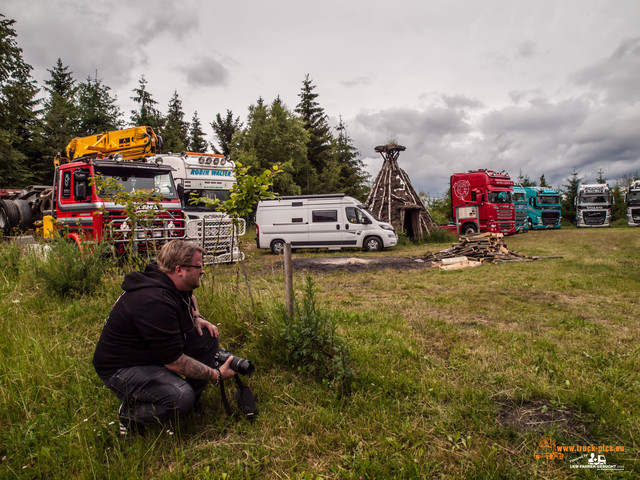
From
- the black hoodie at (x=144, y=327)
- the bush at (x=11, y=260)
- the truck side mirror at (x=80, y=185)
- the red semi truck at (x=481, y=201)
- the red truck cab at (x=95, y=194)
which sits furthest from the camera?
the red semi truck at (x=481, y=201)

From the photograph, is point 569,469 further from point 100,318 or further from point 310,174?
point 310,174

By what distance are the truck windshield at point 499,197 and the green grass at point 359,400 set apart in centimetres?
1538

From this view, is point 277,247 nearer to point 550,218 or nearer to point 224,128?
point 550,218

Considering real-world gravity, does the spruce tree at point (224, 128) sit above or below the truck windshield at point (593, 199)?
above

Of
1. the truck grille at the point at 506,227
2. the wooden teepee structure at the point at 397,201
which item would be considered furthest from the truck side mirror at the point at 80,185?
the truck grille at the point at 506,227

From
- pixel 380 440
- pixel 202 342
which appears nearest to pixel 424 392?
pixel 380 440

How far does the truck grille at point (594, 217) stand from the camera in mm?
28125

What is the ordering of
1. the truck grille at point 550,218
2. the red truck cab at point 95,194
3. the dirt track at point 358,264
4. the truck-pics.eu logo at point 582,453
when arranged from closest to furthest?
1. the truck-pics.eu logo at point 582,453
2. the red truck cab at point 95,194
3. the dirt track at point 358,264
4. the truck grille at point 550,218

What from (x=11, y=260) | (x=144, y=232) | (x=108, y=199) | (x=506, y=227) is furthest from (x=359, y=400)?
(x=506, y=227)

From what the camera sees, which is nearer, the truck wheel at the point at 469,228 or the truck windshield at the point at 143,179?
the truck windshield at the point at 143,179

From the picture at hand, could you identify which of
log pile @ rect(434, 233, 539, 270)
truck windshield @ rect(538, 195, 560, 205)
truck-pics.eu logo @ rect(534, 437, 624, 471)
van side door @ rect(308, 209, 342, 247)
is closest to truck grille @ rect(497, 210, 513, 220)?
log pile @ rect(434, 233, 539, 270)

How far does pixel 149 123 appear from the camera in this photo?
38.7m

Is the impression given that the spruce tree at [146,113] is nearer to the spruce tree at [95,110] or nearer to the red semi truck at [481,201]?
the spruce tree at [95,110]

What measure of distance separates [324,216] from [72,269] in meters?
10.8
